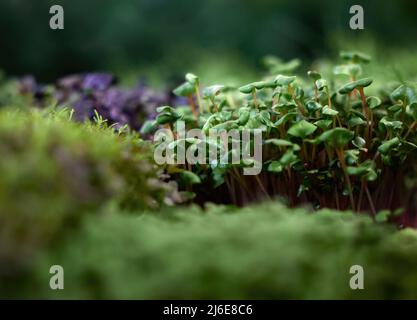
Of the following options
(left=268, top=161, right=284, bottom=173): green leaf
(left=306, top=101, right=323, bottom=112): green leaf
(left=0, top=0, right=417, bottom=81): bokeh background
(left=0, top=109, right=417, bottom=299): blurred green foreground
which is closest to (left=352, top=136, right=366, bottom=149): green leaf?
(left=306, top=101, right=323, bottom=112): green leaf

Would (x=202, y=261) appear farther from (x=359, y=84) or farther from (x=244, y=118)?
(x=359, y=84)

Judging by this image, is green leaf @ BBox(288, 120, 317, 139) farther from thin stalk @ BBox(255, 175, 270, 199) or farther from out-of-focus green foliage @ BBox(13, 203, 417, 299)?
out-of-focus green foliage @ BBox(13, 203, 417, 299)

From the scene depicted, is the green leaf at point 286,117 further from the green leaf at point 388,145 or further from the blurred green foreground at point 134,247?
the blurred green foreground at point 134,247

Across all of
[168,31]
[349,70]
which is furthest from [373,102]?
[168,31]

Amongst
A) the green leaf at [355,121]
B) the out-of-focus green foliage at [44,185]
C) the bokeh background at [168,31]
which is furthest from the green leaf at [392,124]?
the bokeh background at [168,31]

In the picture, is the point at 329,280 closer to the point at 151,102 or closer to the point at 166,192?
the point at 166,192

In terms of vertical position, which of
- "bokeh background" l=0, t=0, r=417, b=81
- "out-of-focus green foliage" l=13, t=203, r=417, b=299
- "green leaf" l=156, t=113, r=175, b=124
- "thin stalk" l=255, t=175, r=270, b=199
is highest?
"bokeh background" l=0, t=0, r=417, b=81

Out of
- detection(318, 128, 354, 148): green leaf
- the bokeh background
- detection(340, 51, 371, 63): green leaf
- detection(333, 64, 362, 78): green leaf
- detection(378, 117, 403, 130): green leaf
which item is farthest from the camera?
the bokeh background

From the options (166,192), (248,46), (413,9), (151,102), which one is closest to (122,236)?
(166,192)
